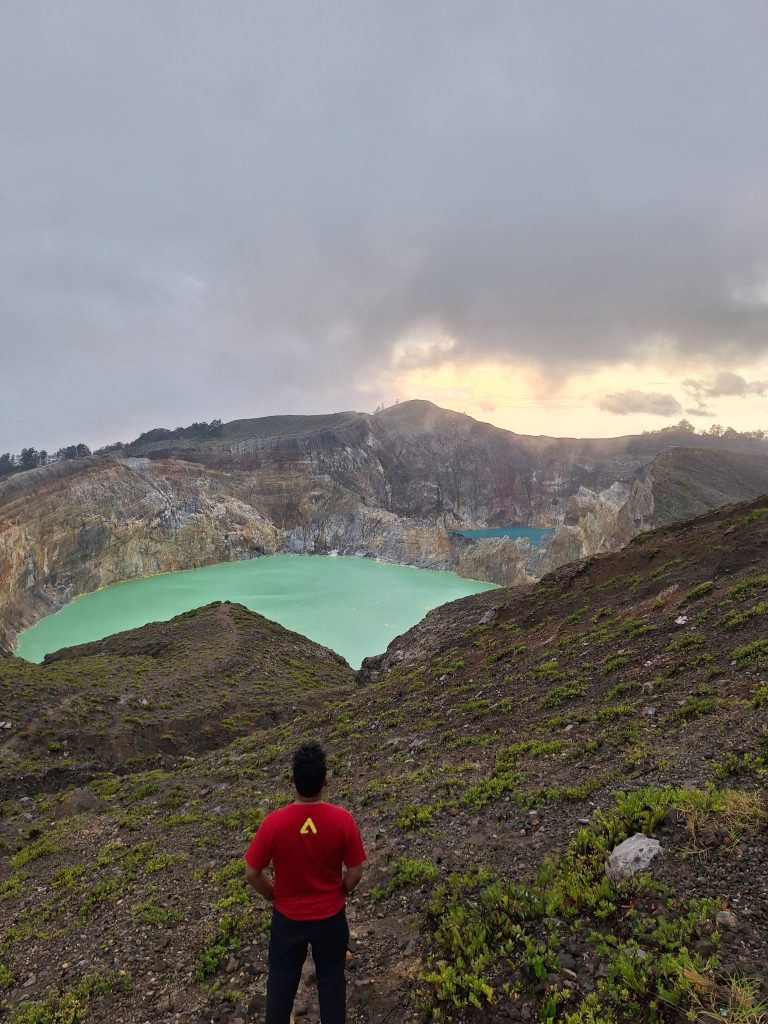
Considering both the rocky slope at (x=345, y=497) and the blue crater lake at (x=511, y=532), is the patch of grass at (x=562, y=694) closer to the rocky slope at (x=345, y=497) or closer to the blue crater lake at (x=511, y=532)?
the rocky slope at (x=345, y=497)

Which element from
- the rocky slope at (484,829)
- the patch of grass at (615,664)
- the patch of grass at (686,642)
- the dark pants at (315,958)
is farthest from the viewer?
the patch of grass at (615,664)

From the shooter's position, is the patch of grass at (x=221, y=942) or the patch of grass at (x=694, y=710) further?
the patch of grass at (x=694, y=710)

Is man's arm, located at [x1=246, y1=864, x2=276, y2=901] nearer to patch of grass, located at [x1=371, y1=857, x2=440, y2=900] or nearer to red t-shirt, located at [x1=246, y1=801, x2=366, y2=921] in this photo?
red t-shirt, located at [x1=246, y1=801, x2=366, y2=921]

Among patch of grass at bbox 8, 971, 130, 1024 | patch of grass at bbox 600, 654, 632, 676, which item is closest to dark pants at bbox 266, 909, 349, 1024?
patch of grass at bbox 8, 971, 130, 1024

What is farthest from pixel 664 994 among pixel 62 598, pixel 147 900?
pixel 62 598

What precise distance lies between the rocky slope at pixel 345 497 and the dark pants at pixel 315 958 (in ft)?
187

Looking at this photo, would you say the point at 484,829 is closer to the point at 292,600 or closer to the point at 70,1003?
the point at 70,1003

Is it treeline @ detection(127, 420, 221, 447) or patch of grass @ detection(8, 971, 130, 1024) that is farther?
treeline @ detection(127, 420, 221, 447)

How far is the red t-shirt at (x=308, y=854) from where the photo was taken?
358 cm

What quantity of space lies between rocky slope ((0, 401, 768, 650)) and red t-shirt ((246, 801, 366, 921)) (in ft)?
187

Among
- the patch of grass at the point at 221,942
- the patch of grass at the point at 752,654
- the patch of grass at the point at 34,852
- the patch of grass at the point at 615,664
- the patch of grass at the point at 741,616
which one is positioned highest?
the patch of grass at the point at 741,616

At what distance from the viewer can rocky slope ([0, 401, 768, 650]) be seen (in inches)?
Result: 2478

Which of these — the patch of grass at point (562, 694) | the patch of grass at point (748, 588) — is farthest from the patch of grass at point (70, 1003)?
the patch of grass at point (748, 588)

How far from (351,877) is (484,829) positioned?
12.6 ft
